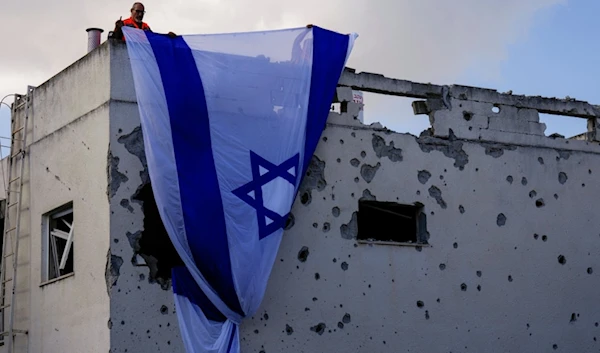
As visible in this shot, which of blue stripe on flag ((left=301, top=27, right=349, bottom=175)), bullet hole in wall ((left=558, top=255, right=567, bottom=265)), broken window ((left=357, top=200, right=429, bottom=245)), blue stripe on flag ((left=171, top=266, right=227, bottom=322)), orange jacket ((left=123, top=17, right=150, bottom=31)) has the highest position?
orange jacket ((left=123, top=17, right=150, bottom=31))

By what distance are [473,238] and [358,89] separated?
2.72m

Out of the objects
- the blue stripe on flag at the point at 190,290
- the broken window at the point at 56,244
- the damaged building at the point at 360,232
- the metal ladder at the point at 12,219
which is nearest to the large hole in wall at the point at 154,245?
the damaged building at the point at 360,232

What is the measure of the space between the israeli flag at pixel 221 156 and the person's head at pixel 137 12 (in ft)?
3.11

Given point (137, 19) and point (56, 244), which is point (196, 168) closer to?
point (137, 19)

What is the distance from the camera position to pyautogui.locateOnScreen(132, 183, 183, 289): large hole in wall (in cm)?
1395

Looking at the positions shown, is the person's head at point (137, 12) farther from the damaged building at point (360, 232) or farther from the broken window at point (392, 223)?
the broken window at point (392, 223)

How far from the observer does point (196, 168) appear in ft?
46.1

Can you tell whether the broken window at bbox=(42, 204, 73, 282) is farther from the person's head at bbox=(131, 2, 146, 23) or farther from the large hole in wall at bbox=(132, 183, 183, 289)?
the person's head at bbox=(131, 2, 146, 23)

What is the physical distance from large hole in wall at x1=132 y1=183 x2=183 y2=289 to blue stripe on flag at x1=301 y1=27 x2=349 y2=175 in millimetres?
2074

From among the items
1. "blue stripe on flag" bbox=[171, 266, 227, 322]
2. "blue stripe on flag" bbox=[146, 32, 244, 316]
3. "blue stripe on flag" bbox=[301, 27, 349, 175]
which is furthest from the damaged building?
"blue stripe on flag" bbox=[146, 32, 244, 316]

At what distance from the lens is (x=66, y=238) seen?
50.6ft

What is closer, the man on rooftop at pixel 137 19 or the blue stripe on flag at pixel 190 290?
the blue stripe on flag at pixel 190 290

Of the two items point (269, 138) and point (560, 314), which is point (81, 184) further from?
point (560, 314)

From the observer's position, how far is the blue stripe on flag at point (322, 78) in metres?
15.1
